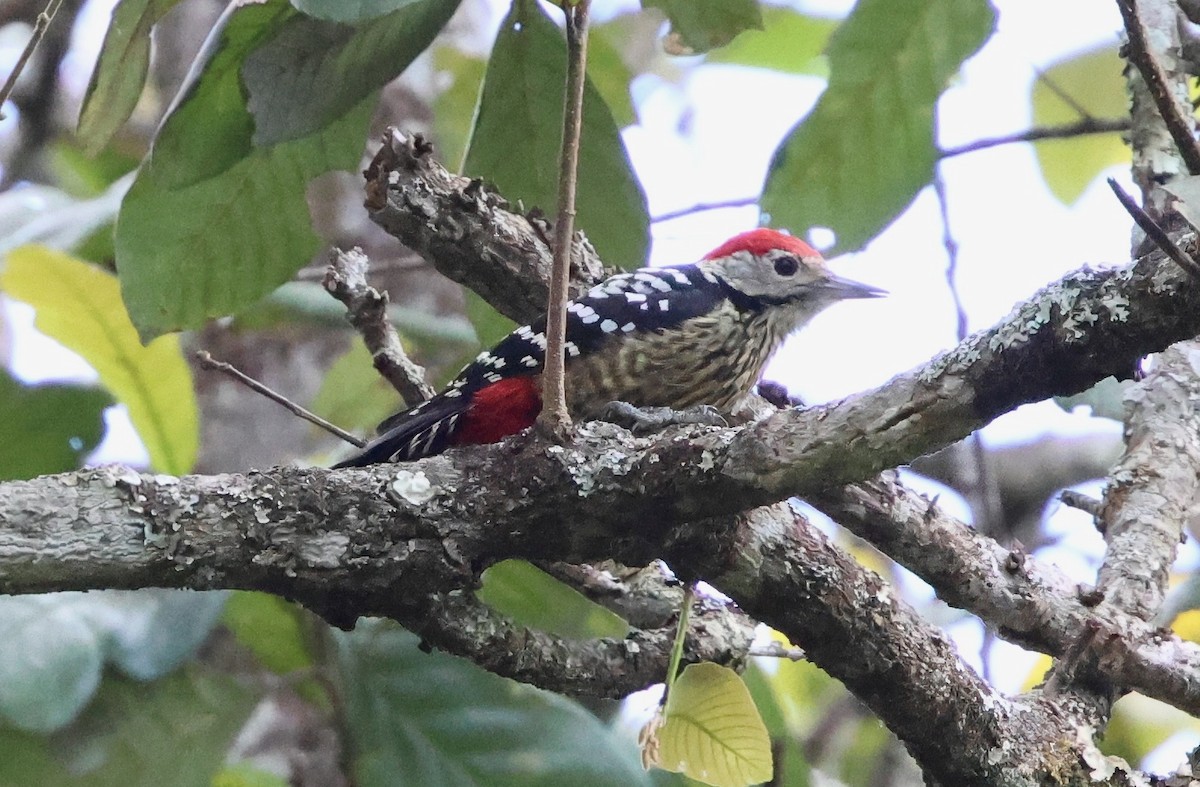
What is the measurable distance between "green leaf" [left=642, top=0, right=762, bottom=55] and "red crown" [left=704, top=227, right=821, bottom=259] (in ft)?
3.37

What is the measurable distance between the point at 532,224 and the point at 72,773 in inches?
58.5

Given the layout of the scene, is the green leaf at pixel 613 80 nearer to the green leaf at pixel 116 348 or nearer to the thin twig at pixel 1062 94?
the thin twig at pixel 1062 94

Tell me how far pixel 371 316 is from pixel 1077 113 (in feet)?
6.88

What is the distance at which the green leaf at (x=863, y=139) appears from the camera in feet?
9.53

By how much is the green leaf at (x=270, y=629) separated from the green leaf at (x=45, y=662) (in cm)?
35

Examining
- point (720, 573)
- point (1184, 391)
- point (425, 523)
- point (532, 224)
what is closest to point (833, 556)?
point (720, 573)

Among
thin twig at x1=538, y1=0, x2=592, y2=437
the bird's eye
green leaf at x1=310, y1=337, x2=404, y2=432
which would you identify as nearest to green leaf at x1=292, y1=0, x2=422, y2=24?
thin twig at x1=538, y1=0, x2=592, y2=437

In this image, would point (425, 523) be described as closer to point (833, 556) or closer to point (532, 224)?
point (833, 556)

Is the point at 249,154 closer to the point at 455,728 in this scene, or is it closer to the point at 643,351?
the point at 643,351

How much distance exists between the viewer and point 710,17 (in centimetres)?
262

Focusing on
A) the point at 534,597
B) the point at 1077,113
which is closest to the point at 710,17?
the point at 534,597

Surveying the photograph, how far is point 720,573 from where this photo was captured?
6.70 ft

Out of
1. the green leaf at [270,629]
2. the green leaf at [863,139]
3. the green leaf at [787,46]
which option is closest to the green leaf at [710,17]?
the green leaf at [863,139]

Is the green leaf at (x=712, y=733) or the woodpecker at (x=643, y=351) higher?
the woodpecker at (x=643, y=351)
